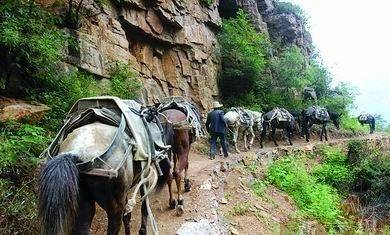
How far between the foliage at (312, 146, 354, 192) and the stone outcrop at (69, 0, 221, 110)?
6.38m

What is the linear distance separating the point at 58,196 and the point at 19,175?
2466 mm

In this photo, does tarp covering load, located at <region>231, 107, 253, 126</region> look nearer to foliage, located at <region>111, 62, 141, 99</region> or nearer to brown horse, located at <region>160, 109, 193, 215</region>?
foliage, located at <region>111, 62, 141, 99</region>

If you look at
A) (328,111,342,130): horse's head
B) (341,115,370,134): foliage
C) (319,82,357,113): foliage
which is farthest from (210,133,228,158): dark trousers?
(319,82,357,113): foliage

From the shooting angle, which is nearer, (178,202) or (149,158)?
(149,158)

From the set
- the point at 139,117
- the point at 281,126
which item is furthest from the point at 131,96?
the point at 281,126

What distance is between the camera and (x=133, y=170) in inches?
205

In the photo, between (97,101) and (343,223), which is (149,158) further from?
(343,223)

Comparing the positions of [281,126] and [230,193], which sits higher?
[281,126]

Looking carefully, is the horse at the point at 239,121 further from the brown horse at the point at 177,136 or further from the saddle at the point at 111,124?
the saddle at the point at 111,124

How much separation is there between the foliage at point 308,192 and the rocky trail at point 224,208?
0.40 m

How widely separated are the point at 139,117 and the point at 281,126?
14251 mm

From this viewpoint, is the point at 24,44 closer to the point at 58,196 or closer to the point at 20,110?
the point at 20,110

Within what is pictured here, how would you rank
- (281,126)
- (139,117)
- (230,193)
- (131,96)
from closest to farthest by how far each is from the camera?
(139,117), (230,193), (131,96), (281,126)

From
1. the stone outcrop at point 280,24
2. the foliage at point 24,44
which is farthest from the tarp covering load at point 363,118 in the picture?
the foliage at point 24,44
